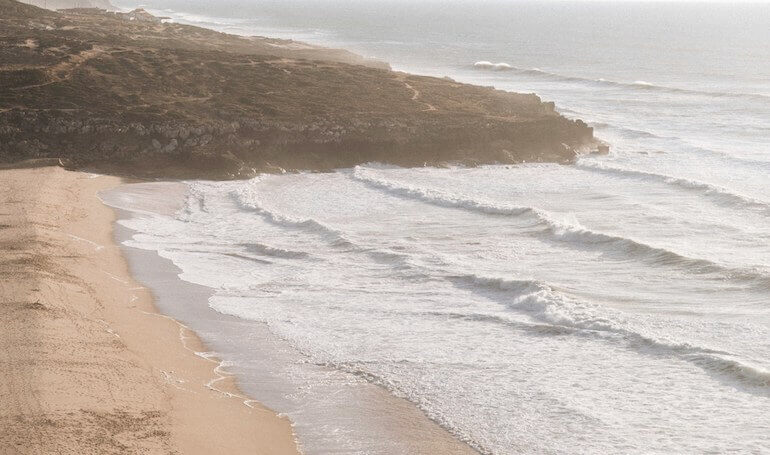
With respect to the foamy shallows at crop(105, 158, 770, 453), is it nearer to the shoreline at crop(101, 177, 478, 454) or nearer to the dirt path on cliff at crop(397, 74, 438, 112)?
the shoreline at crop(101, 177, 478, 454)

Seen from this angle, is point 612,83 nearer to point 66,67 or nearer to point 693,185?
point 693,185

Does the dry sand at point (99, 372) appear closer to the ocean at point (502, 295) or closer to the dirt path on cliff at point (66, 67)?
the ocean at point (502, 295)

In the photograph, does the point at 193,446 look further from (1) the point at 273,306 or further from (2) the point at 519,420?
(1) the point at 273,306

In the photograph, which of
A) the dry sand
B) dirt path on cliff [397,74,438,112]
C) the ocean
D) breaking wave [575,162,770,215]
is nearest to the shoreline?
the ocean

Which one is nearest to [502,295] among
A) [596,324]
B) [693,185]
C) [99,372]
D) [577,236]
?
[596,324]

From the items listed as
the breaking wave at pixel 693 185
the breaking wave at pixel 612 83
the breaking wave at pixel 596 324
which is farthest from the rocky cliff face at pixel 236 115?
the breaking wave at pixel 612 83

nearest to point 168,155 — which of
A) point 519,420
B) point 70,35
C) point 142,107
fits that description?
point 142,107

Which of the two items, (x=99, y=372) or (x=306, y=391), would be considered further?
(x=306, y=391)
